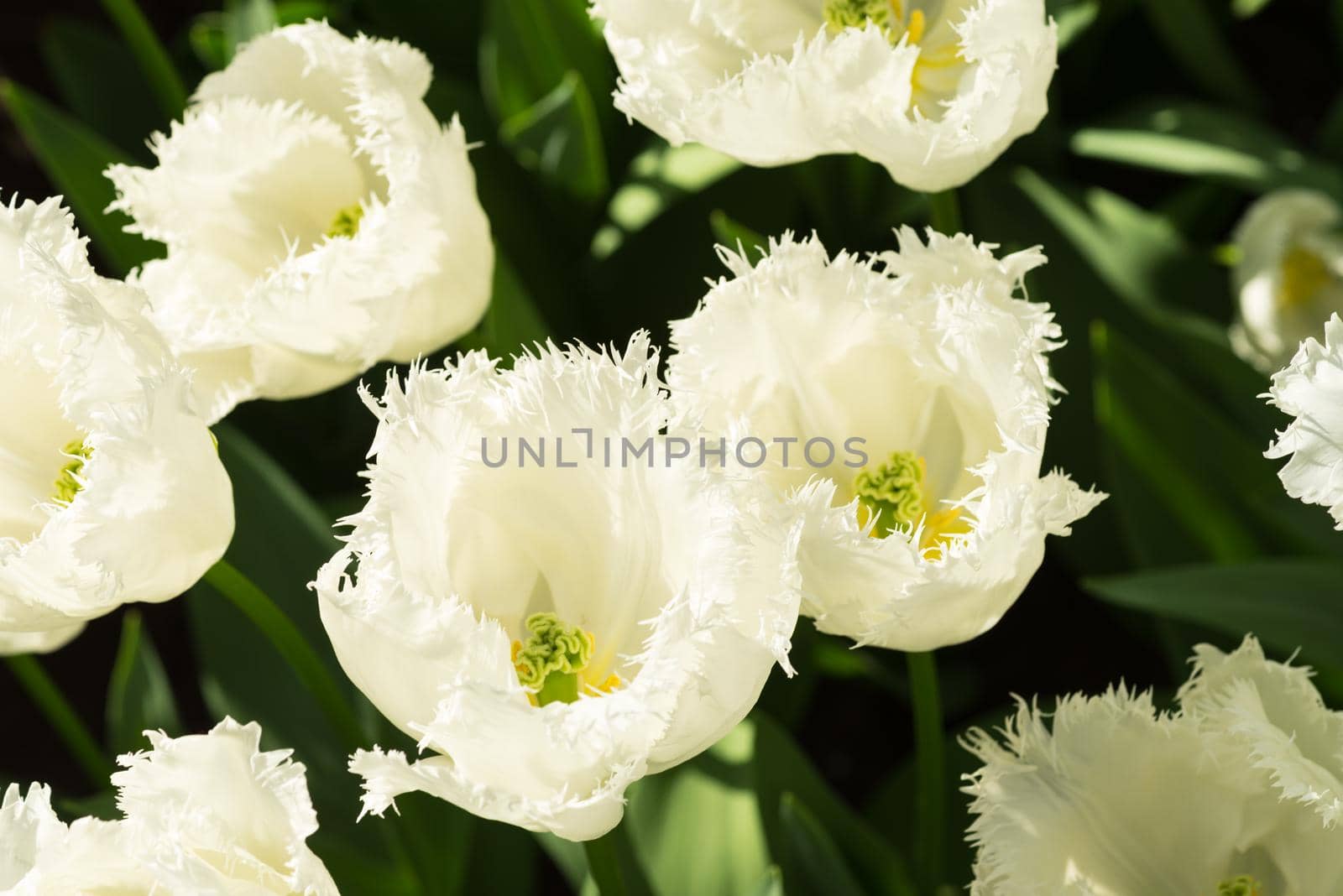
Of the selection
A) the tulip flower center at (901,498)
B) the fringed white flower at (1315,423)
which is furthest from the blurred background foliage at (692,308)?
the fringed white flower at (1315,423)

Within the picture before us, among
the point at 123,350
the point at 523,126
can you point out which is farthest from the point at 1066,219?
the point at 123,350

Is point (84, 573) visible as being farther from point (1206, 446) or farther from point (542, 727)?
point (1206, 446)

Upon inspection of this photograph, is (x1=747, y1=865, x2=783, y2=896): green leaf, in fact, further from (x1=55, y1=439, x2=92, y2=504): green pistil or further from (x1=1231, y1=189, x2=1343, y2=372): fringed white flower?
(x1=1231, y1=189, x2=1343, y2=372): fringed white flower

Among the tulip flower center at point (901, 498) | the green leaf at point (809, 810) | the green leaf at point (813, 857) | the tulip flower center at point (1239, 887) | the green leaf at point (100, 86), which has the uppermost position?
the tulip flower center at point (901, 498)

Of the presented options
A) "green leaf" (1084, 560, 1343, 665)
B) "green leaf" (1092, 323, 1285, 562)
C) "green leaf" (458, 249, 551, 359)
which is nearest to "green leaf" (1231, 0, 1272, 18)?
"green leaf" (1092, 323, 1285, 562)

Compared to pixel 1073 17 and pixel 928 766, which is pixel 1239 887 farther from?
pixel 1073 17

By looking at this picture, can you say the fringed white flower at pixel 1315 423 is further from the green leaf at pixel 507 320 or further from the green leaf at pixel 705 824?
the green leaf at pixel 507 320

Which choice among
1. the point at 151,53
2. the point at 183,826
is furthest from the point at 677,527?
the point at 151,53

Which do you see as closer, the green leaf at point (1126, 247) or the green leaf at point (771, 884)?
the green leaf at point (771, 884)
